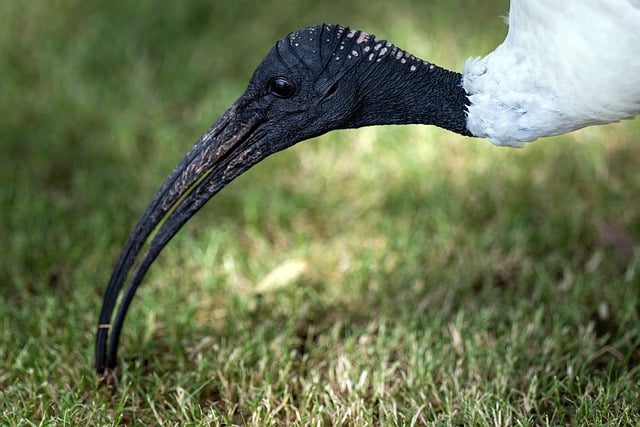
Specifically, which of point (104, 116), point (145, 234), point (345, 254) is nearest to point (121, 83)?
point (104, 116)

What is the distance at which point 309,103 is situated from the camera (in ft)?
9.54

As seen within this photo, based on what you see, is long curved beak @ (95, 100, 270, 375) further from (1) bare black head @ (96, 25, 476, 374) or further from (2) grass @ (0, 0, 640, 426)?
(2) grass @ (0, 0, 640, 426)

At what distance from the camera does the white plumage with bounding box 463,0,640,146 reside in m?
2.52

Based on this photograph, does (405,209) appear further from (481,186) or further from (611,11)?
(611,11)

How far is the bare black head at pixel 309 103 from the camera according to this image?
2.88 m

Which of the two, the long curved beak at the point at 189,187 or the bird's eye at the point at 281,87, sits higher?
the bird's eye at the point at 281,87

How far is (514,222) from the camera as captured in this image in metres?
4.02

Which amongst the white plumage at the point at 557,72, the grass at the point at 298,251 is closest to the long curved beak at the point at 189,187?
the grass at the point at 298,251

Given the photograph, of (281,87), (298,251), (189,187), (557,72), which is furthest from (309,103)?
(298,251)

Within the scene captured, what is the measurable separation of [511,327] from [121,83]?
2.53 m

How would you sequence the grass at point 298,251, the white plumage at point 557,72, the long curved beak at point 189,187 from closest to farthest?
the white plumage at point 557,72 < the long curved beak at point 189,187 < the grass at point 298,251

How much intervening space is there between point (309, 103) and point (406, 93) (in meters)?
0.31

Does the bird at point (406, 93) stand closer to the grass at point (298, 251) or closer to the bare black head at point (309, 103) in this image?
the bare black head at point (309, 103)

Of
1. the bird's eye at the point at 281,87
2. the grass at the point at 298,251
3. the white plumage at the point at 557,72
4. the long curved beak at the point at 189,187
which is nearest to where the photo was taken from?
the white plumage at the point at 557,72
